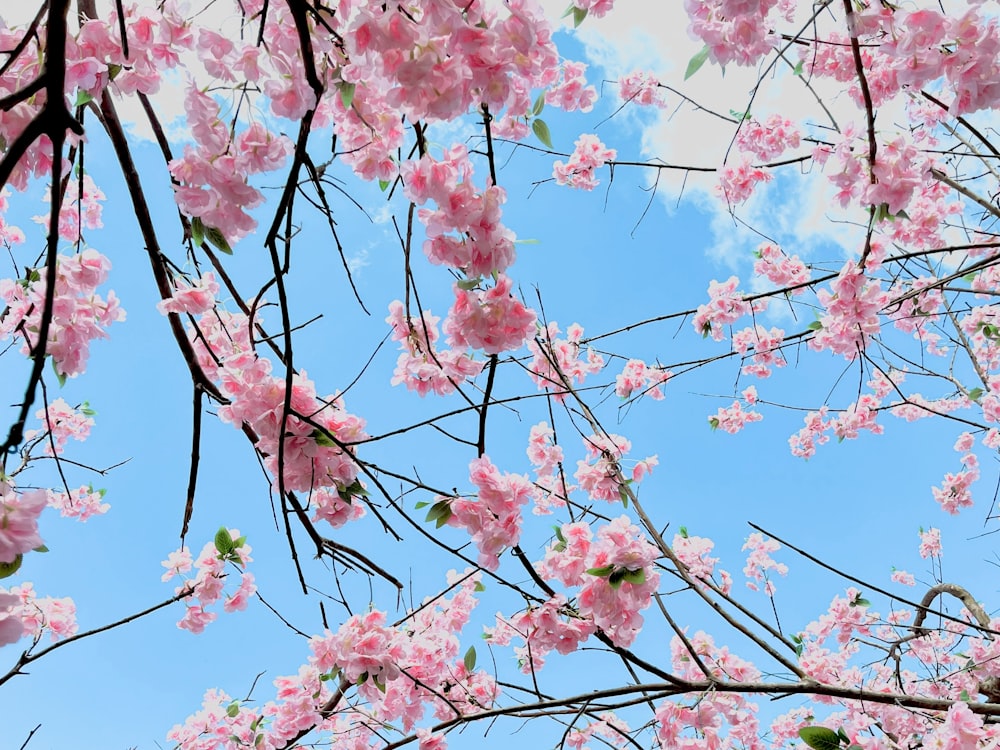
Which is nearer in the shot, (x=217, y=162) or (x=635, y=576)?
(x=217, y=162)

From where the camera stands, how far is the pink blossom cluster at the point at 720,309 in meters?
3.32

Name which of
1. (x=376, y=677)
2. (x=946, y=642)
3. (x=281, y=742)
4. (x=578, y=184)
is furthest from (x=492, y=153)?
(x=946, y=642)

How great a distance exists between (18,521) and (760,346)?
3.53 metres

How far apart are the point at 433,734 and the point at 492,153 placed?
1649mm

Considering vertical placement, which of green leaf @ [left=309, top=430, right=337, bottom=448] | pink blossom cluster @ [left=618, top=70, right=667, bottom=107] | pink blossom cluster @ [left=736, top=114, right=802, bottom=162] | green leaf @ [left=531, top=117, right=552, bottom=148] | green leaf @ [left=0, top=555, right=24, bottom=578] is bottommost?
green leaf @ [left=0, top=555, right=24, bottom=578]

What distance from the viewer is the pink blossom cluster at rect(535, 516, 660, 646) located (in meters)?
1.51

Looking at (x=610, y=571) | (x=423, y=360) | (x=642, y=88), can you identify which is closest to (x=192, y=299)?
(x=423, y=360)

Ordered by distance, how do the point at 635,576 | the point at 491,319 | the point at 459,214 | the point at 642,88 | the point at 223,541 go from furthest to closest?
the point at 642,88, the point at 223,541, the point at 635,576, the point at 491,319, the point at 459,214

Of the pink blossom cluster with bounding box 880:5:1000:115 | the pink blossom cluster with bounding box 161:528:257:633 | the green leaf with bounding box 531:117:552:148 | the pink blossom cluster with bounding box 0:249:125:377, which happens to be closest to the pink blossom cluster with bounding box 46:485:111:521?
the pink blossom cluster with bounding box 161:528:257:633

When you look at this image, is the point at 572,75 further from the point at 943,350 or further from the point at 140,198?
the point at 943,350

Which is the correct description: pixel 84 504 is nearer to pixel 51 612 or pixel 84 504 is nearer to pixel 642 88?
pixel 51 612

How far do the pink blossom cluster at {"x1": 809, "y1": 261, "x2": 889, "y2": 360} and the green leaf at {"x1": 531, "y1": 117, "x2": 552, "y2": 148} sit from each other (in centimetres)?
124

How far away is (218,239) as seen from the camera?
53.6 inches

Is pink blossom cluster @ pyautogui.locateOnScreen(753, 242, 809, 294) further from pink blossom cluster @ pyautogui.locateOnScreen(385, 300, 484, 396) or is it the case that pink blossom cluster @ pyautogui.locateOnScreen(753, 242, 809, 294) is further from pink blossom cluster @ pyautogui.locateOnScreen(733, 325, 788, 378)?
pink blossom cluster @ pyautogui.locateOnScreen(385, 300, 484, 396)
